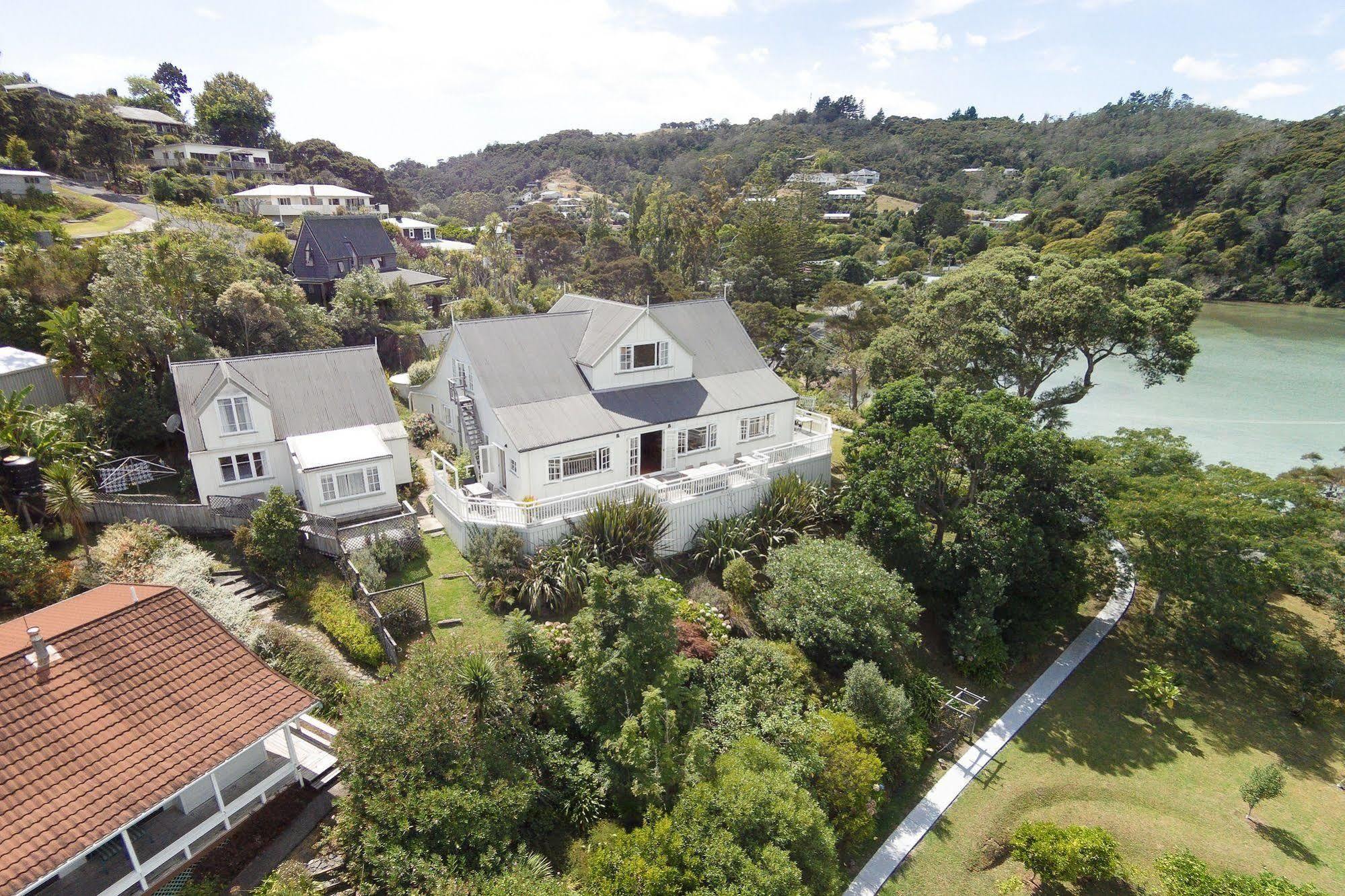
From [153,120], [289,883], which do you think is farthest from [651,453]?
[153,120]

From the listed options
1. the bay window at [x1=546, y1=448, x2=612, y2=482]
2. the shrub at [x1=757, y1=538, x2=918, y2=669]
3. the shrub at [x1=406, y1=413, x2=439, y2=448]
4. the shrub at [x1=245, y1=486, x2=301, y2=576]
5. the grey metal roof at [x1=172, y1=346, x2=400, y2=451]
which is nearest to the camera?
the shrub at [x1=245, y1=486, x2=301, y2=576]

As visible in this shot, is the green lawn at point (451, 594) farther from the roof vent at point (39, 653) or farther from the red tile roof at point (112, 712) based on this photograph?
the roof vent at point (39, 653)

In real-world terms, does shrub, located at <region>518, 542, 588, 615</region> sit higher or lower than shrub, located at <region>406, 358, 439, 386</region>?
lower

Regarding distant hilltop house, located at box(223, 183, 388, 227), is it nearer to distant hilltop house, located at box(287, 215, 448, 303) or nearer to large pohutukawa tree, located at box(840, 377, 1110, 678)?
distant hilltop house, located at box(287, 215, 448, 303)

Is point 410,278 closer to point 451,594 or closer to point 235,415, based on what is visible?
point 235,415

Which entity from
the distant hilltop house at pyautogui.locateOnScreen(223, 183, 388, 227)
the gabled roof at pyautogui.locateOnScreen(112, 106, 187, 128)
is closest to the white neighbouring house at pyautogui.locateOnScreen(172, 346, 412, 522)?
the distant hilltop house at pyautogui.locateOnScreen(223, 183, 388, 227)

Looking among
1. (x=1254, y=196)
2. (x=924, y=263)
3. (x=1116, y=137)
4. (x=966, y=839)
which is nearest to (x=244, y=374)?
(x=966, y=839)

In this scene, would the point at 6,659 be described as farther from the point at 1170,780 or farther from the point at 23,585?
the point at 1170,780
